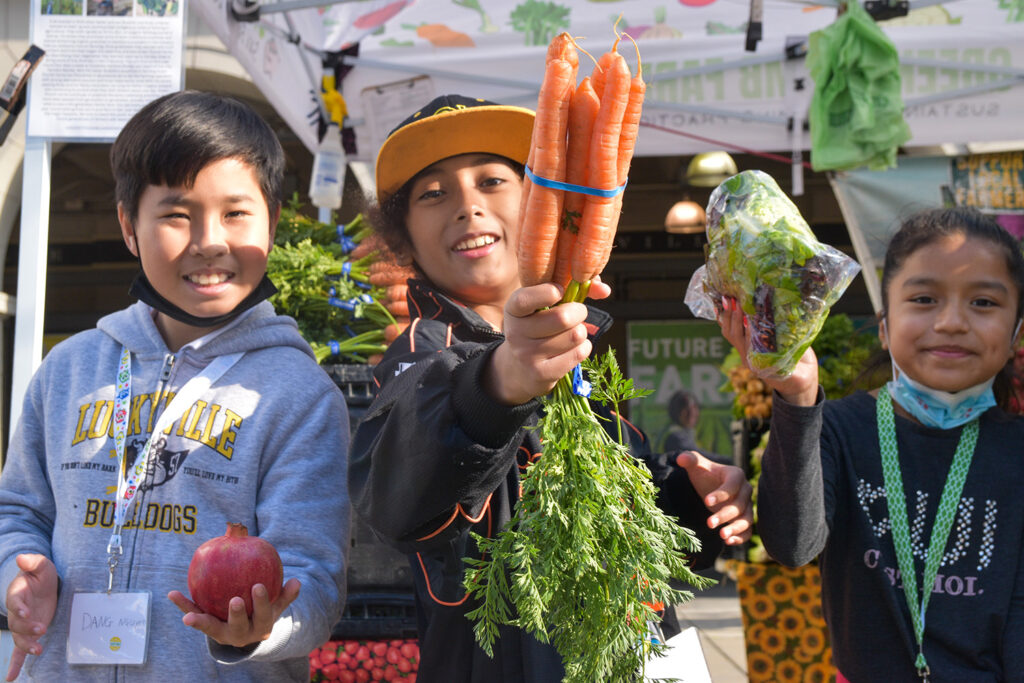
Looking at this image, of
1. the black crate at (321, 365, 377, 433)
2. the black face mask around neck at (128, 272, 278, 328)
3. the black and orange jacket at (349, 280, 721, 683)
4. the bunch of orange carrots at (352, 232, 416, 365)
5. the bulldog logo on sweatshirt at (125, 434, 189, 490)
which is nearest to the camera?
the black and orange jacket at (349, 280, 721, 683)

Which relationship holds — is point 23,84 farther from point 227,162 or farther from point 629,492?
point 629,492

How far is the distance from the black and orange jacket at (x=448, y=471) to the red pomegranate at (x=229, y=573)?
0.21 metres

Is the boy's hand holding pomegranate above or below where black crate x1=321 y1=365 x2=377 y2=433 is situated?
below

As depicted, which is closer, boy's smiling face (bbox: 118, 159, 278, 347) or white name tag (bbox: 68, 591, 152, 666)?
white name tag (bbox: 68, 591, 152, 666)

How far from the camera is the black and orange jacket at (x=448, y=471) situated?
50.3 inches

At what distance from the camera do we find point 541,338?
3.86 feet

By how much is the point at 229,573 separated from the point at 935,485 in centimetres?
151

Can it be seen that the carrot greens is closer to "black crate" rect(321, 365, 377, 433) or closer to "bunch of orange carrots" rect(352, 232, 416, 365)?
"black crate" rect(321, 365, 377, 433)

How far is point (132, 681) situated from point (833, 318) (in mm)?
3888

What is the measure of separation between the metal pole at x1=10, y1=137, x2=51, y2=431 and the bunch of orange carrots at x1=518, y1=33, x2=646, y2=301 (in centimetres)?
216

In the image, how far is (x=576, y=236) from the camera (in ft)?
4.06

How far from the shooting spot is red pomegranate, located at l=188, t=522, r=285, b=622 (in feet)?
4.98

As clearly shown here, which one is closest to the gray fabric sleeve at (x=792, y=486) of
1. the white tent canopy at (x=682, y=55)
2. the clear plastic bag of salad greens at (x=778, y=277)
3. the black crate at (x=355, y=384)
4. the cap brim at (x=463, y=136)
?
the clear plastic bag of salad greens at (x=778, y=277)

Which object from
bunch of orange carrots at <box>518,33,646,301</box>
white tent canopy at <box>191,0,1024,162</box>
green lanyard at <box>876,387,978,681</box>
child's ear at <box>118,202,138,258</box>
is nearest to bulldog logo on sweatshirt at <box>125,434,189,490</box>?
child's ear at <box>118,202,138,258</box>
